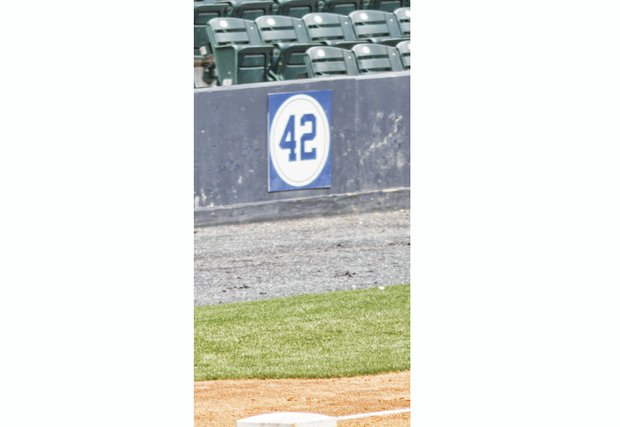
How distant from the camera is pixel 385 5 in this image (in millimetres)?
8828

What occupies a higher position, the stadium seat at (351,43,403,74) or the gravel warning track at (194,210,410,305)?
the stadium seat at (351,43,403,74)

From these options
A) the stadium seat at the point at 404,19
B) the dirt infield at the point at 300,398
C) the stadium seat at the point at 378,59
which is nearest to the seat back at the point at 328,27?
the stadium seat at the point at 404,19

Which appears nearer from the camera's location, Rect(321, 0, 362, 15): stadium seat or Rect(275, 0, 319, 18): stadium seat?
Rect(275, 0, 319, 18): stadium seat

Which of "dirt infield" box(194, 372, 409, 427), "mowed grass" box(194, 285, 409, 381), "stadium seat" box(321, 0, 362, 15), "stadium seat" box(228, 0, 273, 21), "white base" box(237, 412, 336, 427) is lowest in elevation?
"dirt infield" box(194, 372, 409, 427)

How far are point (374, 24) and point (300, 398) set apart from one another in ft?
8.72

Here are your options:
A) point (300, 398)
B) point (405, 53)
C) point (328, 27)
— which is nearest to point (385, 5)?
point (328, 27)

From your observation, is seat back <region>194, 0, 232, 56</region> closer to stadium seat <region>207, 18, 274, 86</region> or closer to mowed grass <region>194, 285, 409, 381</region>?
stadium seat <region>207, 18, 274, 86</region>

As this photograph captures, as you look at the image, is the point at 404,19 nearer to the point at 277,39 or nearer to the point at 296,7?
the point at 277,39

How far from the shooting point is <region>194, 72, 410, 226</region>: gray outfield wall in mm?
6359

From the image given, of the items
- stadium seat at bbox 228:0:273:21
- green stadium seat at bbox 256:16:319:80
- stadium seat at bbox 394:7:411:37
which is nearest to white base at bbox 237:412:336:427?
Answer: green stadium seat at bbox 256:16:319:80

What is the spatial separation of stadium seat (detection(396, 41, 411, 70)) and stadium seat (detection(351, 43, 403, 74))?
0.02 meters
